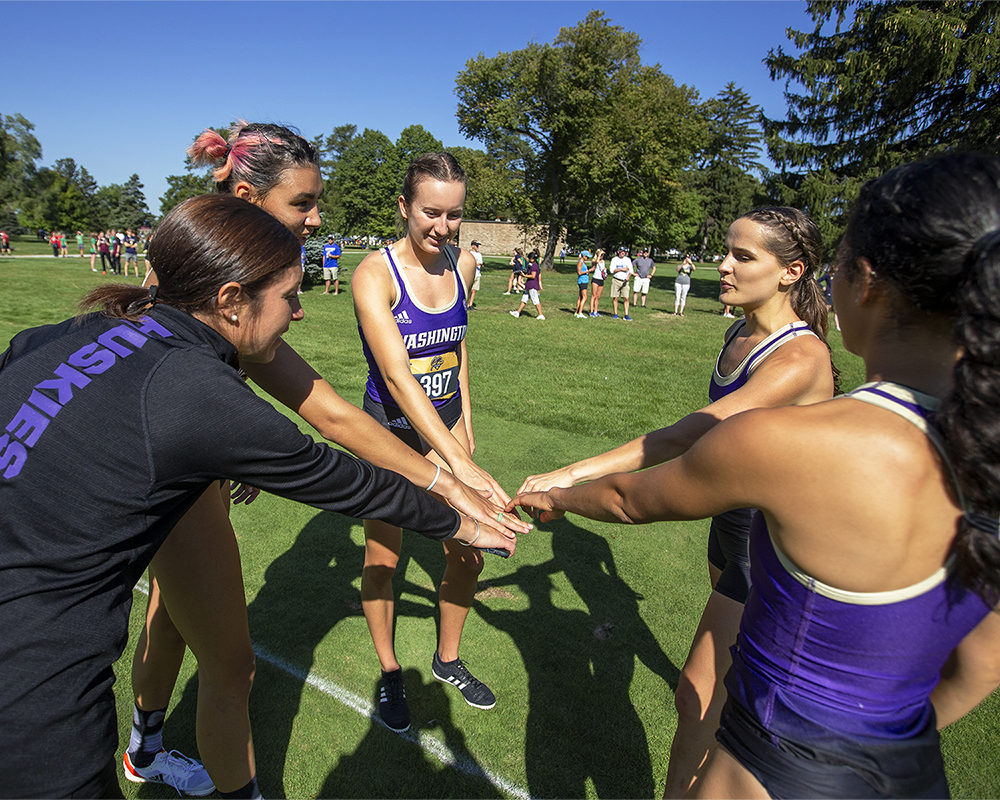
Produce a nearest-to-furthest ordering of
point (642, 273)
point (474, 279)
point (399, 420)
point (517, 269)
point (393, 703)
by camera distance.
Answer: point (393, 703), point (399, 420), point (474, 279), point (642, 273), point (517, 269)

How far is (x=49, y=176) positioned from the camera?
67.0 meters

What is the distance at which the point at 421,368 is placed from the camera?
3482 mm

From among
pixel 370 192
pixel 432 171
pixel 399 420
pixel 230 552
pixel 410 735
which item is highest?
pixel 370 192

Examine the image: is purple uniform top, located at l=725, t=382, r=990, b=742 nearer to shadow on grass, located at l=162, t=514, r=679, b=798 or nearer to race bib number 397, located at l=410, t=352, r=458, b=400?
shadow on grass, located at l=162, t=514, r=679, b=798

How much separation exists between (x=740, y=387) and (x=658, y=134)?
43.6 m

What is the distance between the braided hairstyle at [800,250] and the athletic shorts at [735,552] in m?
0.81

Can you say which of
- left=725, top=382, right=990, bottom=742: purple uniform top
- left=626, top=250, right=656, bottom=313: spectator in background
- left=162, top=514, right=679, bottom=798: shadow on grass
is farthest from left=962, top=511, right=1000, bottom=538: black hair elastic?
left=626, top=250, right=656, bottom=313: spectator in background

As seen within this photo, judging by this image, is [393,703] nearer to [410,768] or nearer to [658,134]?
[410,768]

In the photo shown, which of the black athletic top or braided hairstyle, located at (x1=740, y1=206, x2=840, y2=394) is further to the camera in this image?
braided hairstyle, located at (x1=740, y1=206, x2=840, y2=394)

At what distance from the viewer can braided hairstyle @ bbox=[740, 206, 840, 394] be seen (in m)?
2.76

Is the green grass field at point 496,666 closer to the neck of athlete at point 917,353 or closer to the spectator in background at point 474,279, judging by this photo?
the spectator in background at point 474,279

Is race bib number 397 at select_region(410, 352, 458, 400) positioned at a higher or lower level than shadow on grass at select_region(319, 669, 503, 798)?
higher

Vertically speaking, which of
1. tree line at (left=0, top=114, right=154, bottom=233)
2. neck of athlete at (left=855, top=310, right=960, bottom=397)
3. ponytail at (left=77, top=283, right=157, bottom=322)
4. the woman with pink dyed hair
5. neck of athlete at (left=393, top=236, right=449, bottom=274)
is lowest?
the woman with pink dyed hair

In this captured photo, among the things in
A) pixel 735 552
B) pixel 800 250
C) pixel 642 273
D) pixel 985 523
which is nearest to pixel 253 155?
pixel 800 250
